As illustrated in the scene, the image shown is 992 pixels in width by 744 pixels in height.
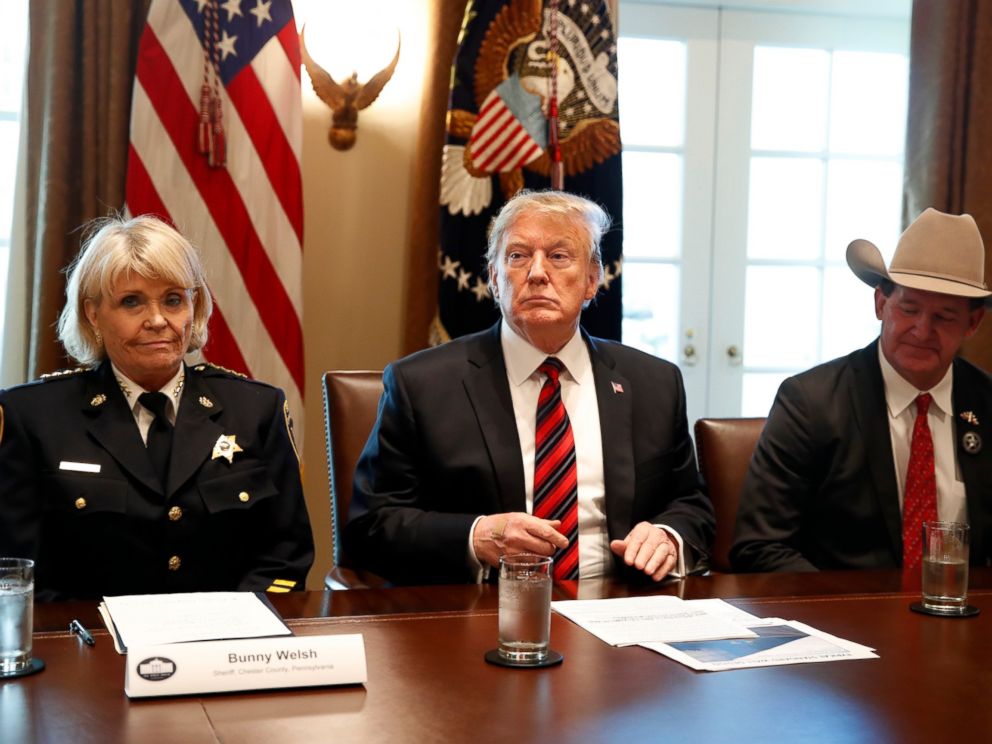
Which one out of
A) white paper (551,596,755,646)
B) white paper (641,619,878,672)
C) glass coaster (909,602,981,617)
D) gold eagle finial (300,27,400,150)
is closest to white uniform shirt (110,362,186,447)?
white paper (551,596,755,646)

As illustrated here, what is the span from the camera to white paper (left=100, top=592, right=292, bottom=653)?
1412 mm

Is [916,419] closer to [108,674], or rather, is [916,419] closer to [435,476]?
[435,476]

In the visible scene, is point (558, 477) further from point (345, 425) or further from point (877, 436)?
point (877, 436)

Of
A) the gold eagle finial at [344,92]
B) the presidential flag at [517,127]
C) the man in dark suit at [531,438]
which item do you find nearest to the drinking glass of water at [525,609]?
the man in dark suit at [531,438]

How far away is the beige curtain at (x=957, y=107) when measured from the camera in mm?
3713

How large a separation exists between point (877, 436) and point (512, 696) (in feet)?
4.63

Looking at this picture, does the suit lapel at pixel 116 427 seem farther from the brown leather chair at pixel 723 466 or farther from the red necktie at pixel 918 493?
the red necktie at pixel 918 493

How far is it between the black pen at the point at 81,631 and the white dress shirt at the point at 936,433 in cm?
166

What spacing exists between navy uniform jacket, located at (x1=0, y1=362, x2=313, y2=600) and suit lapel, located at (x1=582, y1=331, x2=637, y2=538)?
1.98 feet

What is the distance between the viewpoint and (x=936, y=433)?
8.00 feet

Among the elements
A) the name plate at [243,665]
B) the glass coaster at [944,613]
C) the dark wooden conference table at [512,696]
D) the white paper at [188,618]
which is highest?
the name plate at [243,665]

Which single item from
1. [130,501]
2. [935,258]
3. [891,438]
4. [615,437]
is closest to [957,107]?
[935,258]

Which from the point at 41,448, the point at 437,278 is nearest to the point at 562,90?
the point at 437,278

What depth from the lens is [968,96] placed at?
3.74 metres
